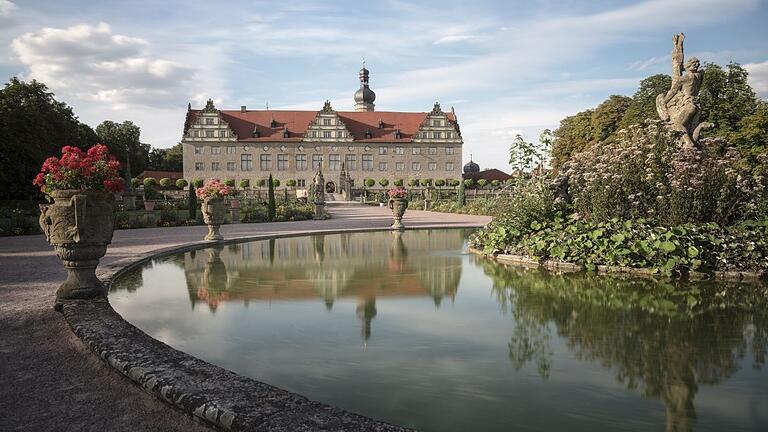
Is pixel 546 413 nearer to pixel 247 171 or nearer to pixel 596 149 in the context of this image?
pixel 596 149

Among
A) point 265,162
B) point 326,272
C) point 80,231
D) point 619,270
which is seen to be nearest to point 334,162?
point 265,162

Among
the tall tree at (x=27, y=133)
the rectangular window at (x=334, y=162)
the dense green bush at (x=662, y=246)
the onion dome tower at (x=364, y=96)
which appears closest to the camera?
the dense green bush at (x=662, y=246)

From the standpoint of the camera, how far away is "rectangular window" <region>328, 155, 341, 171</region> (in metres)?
51.2

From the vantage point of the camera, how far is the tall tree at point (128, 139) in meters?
54.4

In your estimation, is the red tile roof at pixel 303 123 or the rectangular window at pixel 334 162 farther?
the rectangular window at pixel 334 162

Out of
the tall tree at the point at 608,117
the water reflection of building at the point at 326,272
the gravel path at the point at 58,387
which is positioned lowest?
the water reflection of building at the point at 326,272

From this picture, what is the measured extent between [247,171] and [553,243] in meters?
45.5

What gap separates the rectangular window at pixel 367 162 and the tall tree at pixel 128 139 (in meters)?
23.7

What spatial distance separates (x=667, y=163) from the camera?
7758 millimetres

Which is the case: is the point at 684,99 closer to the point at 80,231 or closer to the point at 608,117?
the point at 80,231

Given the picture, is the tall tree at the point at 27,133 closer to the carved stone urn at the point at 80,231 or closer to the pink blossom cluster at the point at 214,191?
the pink blossom cluster at the point at 214,191

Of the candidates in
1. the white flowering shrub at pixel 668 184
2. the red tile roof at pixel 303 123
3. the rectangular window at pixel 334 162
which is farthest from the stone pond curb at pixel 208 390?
the red tile roof at pixel 303 123

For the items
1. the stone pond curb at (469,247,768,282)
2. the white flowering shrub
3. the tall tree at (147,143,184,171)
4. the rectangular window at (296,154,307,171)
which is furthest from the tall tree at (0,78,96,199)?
the tall tree at (147,143,184,171)

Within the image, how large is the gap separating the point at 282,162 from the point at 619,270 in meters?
46.2
